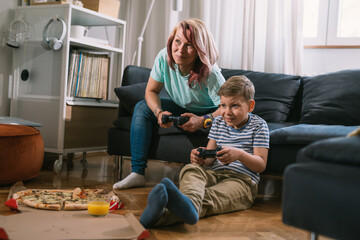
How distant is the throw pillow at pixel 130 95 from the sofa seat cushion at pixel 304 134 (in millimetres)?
780

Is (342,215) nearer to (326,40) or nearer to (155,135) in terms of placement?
(155,135)

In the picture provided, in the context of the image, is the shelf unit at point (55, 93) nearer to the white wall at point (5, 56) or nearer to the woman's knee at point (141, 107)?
the white wall at point (5, 56)

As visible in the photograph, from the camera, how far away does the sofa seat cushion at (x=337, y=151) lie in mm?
722

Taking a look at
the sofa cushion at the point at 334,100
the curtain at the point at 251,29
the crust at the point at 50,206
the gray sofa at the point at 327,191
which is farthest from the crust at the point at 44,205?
the curtain at the point at 251,29

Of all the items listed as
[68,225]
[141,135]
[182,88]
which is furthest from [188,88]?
[68,225]

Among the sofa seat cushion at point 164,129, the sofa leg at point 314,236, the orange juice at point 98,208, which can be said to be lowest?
the orange juice at point 98,208

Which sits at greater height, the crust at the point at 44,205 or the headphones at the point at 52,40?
the headphones at the point at 52,40

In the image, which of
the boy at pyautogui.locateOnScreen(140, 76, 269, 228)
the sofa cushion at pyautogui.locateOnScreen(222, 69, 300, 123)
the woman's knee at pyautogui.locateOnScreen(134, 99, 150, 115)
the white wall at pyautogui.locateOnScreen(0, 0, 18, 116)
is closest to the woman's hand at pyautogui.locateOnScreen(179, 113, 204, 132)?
the boy at pyautogui.locateOnScreen(140, 76, 269, 228)

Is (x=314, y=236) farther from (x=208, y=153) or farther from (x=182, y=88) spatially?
(x=182, y=88)

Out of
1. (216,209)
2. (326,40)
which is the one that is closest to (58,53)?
(216,209)

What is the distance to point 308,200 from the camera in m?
0.74

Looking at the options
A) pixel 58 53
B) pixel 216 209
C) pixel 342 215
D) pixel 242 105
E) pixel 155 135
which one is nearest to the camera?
pixel 342 215

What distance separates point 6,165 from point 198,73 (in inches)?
38.8

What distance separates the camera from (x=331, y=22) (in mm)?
2771
